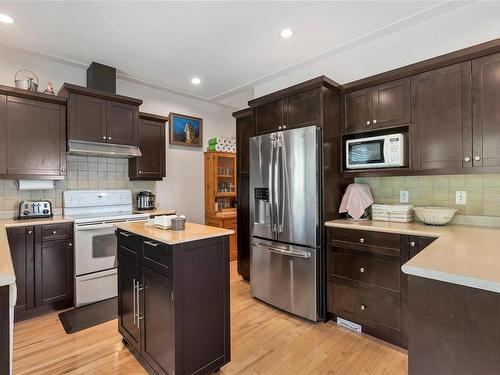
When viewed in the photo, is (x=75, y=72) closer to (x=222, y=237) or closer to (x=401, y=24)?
(x=222, y=237)

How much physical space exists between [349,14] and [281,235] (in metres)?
2.13

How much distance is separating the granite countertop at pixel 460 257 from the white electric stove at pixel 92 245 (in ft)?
9.29

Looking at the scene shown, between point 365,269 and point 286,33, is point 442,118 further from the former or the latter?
point 286,33

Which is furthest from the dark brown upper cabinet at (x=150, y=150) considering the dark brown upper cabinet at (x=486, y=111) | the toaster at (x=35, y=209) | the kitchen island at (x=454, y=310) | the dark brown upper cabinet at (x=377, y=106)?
the dark brown upper cabinet at (x=486, y=111)

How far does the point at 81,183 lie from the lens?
344 cm

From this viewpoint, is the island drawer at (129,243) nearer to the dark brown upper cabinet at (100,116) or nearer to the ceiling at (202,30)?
the dark brown upper cabinet at (100,116)

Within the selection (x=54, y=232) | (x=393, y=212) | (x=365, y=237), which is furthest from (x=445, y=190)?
(x=54, y=232)

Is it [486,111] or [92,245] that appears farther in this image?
[92,245]

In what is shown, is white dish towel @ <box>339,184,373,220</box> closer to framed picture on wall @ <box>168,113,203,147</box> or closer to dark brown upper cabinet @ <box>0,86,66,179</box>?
framed picture on wall @ <box>168,113,203,147</box>

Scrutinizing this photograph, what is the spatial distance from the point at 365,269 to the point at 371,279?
0.09 metres

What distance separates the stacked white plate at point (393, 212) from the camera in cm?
247

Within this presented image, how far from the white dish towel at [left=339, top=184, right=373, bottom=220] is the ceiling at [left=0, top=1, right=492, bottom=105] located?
5.07 ft

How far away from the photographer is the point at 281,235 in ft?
9.09

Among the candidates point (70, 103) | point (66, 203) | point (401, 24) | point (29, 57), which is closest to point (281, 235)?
point (401, 24)
